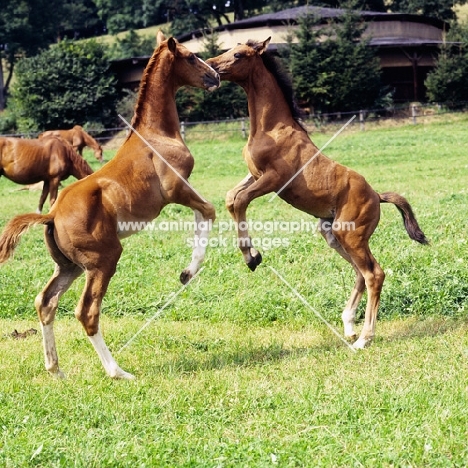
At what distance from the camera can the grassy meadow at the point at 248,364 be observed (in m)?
4.62

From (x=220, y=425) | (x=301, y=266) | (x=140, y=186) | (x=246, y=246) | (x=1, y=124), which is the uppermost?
(x=140, y=186)

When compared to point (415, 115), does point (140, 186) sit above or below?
above

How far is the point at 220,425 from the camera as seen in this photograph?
502 centimetres

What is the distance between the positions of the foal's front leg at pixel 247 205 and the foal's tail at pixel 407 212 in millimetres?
1255

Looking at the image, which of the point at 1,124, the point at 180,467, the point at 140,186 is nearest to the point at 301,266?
the point at 140,186

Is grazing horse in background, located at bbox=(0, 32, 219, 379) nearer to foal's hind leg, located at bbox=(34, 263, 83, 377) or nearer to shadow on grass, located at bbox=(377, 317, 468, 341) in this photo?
foal's hind leg, located at bbox=(34, 263, 83, 377)

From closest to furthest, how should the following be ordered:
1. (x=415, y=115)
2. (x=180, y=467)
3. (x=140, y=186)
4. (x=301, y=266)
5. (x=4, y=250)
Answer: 1. (x=180, y=467)
2. (x=4, y=250)
3. (x=140, y=186)
4. (x=301, y=266)
5. (x=415, y=115)

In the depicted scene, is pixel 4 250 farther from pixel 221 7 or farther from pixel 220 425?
pixel 221 7

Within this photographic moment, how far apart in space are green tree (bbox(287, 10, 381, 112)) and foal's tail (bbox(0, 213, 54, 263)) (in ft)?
109

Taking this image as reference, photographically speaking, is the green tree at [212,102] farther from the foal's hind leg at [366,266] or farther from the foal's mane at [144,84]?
the foal's hind leg at [366,266]

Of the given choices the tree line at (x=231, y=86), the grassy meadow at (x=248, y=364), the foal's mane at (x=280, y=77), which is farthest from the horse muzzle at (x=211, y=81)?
the tree line at (x=231, y=86)

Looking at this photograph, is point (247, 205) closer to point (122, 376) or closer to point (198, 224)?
point (198, 224)

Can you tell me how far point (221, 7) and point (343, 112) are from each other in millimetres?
36341

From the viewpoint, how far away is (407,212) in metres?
7.61
